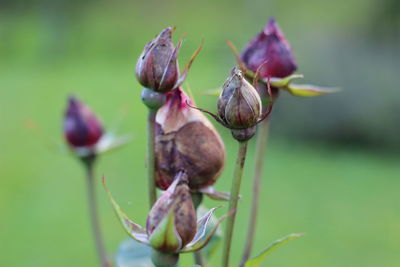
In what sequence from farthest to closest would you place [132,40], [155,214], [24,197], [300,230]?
[132,40]
[24,197]
[300,230]
[155,214]

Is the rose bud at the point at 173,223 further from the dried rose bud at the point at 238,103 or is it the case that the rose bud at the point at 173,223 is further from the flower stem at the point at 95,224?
the flower stem at the point at 95,224

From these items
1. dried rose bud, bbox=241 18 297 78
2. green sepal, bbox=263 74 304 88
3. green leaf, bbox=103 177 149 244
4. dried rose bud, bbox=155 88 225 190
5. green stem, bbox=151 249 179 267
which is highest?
dried rose bud, bbox=241 18 297 78

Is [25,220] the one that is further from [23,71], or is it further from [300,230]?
[23,71]

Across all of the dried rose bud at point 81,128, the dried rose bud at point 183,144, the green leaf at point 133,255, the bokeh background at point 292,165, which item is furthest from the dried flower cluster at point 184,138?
the bokeh background at point 292,165

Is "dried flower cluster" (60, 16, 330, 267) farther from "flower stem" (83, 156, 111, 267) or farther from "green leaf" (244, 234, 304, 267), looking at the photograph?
"flower stem" (83, 156, 111, 267)

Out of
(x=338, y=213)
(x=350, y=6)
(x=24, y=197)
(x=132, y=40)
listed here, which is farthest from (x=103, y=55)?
(x=338, y=213)

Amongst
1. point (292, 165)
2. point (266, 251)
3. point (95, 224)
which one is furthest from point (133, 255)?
point (292, 165)

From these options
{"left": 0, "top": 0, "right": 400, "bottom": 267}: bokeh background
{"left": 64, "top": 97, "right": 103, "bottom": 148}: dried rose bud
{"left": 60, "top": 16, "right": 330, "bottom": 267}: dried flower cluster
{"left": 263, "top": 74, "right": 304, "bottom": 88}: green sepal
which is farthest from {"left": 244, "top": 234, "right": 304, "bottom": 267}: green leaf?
{"left": 0, "top": 0, "right": 400, "bottom": 267}: bokeh background

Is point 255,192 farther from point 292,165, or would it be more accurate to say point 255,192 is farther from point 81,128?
point 292,165
